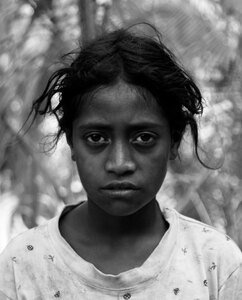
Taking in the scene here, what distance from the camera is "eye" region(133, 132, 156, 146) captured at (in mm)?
1727

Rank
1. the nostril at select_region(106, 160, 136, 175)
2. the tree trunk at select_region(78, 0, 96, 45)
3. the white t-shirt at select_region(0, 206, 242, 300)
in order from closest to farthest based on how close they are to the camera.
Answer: the nostril at select_region(106, 160, 136, 175)
the white t-shirt at select_region(0, 206, 242, 300)
the tree trunk at select_region(78, 0, 96, 45)

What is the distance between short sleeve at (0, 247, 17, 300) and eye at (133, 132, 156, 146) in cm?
42

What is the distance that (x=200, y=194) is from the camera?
2.97m

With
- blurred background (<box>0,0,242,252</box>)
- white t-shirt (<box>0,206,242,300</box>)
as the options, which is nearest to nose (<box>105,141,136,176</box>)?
white t-shirt (<box>0,206,242,300</box>)

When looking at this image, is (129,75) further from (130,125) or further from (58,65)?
(58,65)

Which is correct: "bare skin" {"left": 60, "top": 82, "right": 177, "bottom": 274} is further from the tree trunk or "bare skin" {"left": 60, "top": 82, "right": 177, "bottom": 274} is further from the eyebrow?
the tree trunk

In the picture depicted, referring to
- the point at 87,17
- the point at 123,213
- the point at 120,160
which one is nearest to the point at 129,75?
the point at 120,160

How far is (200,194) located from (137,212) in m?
1.15

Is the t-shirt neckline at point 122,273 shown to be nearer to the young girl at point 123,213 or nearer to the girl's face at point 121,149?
the young girl at point 123,213

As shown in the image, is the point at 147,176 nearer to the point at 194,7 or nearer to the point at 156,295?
the point at 156,295

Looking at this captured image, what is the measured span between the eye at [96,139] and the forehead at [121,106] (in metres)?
0.03

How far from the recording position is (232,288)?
183cm

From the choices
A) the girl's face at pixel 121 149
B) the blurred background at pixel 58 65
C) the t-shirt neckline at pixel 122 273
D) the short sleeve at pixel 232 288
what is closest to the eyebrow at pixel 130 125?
the girl's face at pixel 121 149

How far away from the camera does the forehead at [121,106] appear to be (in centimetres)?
171
